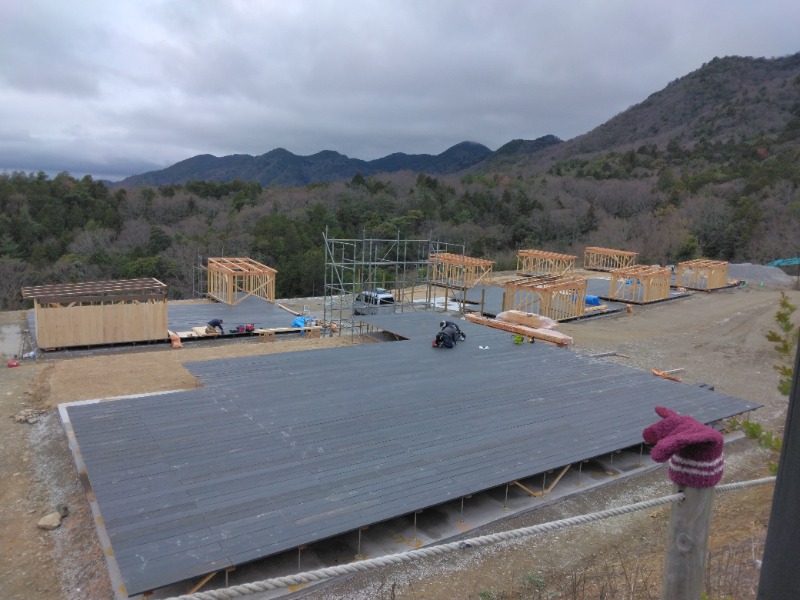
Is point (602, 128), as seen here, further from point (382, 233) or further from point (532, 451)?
point (532, 451)

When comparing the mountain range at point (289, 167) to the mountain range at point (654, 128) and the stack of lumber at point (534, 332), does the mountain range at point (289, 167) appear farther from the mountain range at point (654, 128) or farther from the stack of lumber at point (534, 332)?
the stack of lumber at point (534, 332)

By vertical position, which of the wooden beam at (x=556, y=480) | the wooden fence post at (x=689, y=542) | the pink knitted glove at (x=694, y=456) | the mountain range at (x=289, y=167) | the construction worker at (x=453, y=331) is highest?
the mountain range at (x=289, y=167)

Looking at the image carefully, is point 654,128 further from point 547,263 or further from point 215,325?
point 215,325

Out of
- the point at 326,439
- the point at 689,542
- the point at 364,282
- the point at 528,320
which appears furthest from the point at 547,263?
the point at 689,542

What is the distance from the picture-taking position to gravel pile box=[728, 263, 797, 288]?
3147cm

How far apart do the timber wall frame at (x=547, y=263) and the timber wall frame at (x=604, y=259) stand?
324cm

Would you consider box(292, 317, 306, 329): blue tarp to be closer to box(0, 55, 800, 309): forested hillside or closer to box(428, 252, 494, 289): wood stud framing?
box(428, 252, 494, 289): wood stud framing

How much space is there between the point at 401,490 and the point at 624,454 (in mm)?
4263

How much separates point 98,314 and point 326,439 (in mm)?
10086

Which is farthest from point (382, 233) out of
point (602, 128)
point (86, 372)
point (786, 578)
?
point (602, 128)

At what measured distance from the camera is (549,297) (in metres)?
20.3

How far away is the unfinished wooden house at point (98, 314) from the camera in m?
14.6

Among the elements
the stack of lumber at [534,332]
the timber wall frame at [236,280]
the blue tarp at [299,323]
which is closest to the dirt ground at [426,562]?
the stack of lumber at [534,332]

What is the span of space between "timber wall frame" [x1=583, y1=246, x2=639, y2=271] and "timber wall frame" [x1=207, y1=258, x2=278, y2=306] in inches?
839
